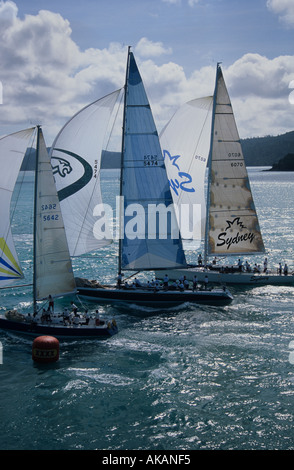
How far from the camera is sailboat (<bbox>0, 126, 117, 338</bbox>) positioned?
93.5 feet

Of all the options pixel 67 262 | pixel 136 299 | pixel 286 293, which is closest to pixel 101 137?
pixel 67 262

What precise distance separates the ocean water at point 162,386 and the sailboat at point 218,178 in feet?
31.3

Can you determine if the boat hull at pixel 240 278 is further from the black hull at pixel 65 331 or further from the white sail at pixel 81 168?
the black hull at pixel 65 331

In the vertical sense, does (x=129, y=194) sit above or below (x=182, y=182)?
below

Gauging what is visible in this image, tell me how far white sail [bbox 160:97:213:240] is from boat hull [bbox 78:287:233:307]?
9984 millimetres

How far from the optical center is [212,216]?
143 ft

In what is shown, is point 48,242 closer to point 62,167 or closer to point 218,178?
point 62,167

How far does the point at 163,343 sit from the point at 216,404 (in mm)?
7646

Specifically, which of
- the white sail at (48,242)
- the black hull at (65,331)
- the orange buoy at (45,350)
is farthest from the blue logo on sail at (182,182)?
the orange buoy at (45,350)

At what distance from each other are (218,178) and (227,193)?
1619mm

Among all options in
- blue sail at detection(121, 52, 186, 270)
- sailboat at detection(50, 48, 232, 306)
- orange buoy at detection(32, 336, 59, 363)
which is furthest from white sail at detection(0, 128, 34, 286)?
blue sail at detection(121, 52, 186, 270)

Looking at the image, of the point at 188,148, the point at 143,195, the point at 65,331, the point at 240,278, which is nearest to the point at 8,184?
the point at 65,331

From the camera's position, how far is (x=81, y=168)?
3541 centimetres

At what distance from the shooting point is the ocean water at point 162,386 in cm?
1909
